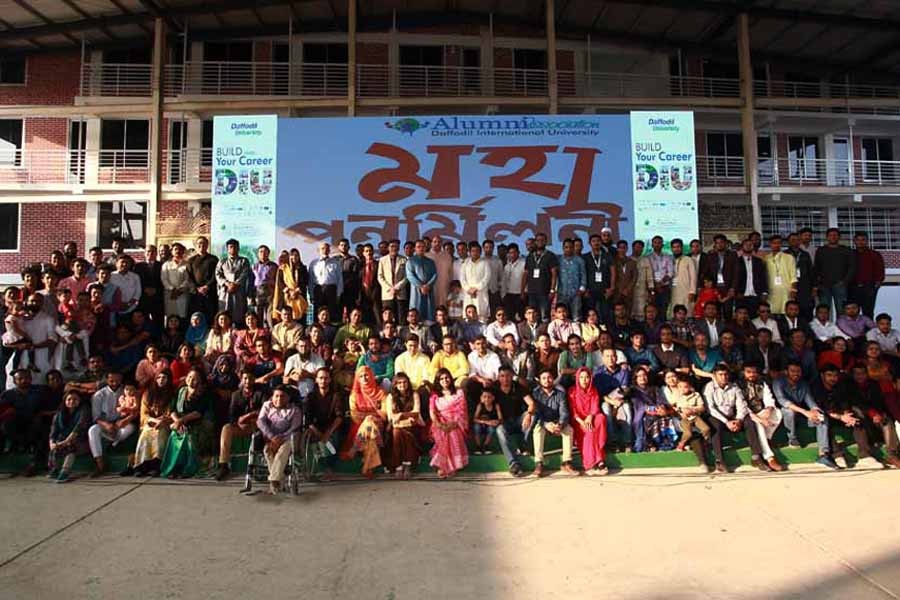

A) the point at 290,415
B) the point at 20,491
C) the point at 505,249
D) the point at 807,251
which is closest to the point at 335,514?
the point at 290,415

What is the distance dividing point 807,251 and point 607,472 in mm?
4904

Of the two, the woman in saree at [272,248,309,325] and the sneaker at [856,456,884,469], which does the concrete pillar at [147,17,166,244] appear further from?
the sneaker at [856,456,884,469]

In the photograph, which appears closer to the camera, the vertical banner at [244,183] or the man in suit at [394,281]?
the man in suit at [394,281]

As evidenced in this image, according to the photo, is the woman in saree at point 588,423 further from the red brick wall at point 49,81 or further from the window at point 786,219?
the red brick wall at point 49,81

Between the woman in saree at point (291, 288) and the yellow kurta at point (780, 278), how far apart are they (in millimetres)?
6250

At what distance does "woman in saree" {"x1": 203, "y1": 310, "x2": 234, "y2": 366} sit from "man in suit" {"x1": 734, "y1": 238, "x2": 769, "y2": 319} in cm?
637

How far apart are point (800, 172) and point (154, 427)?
65.9 ft

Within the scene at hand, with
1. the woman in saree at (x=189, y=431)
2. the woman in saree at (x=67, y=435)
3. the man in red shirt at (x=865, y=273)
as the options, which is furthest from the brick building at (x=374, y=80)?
the woman in saree at (x=189, y=431)

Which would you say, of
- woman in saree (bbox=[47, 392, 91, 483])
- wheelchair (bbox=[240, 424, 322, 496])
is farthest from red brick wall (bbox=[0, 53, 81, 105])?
wheelchair (bbox=[240, 424, 322, 496])

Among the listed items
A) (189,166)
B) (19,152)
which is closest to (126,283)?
(189,166)

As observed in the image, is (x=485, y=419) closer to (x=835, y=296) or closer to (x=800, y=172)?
(x=835, y=296)

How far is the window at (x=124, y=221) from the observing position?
56.1ft

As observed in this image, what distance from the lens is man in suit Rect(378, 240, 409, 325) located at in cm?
842

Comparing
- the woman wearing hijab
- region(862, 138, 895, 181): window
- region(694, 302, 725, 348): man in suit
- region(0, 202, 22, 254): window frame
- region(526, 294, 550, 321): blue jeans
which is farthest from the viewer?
region(862, 138, 895, 181): window
